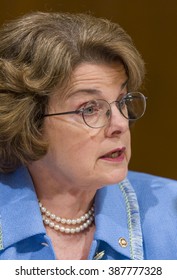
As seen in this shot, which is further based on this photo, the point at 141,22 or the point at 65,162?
the point at 141,22

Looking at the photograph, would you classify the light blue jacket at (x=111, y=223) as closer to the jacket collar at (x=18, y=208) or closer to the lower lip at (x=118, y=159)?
the jacket collar at (x=18, y=208)

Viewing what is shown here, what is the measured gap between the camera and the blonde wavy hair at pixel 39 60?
167 centimetres

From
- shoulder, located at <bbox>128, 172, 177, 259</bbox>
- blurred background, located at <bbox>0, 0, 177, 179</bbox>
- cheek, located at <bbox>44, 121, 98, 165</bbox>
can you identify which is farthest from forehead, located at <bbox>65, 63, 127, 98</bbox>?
blurred background, located at <bbox>0, 0, 177, 179</bbox>

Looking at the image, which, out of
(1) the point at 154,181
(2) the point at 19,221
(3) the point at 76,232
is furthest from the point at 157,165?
(2) the point at 19,221

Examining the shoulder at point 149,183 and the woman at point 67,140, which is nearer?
the woman at point 67,140

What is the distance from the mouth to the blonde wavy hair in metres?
0.20

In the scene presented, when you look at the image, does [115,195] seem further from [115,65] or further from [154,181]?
[115,65]

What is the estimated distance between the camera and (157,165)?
9.36 ft

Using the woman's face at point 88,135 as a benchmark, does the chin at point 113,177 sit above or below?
below

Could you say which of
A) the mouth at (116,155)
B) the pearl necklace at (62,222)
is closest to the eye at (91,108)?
the mouth at (116,155)

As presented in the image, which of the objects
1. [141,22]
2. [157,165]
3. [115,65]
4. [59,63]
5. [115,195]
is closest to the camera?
[59,63]

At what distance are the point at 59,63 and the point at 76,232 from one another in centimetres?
58

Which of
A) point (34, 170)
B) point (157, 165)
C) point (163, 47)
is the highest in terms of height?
point (163, 47)

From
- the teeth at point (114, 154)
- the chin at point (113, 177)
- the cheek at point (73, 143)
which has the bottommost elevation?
the chin at point (113, 177)
